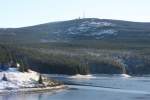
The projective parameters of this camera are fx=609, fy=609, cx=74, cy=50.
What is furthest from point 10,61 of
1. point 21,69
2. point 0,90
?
point 0,90

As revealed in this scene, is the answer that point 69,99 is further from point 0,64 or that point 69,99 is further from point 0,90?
point 0,64

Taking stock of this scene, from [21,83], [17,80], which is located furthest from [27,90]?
[17,80]

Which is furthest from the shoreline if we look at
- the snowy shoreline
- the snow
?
the snow

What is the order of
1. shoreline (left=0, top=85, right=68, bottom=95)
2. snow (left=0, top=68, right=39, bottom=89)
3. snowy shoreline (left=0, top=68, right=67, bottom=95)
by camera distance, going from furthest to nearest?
snow (left=0, top=68, right=39, bottom=89)
snowy shoreline (left=0, top=68, right=67, bottom=95)
shoreline (left=0, top=85, right=68, bottom=95)

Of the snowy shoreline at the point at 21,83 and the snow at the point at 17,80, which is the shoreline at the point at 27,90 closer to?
the snowy shoreline at the point at 21,83

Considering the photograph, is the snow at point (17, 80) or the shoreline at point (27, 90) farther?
the snow at point (17, 80)

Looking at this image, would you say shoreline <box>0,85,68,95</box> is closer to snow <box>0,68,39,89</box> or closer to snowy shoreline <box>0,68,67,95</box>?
snowy shoreline <box>0,68,67,95</box>

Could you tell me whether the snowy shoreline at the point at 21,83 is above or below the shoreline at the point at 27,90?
above

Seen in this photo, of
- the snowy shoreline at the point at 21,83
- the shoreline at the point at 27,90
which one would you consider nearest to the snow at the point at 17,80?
the snowy shoreline at the point at 21,83
